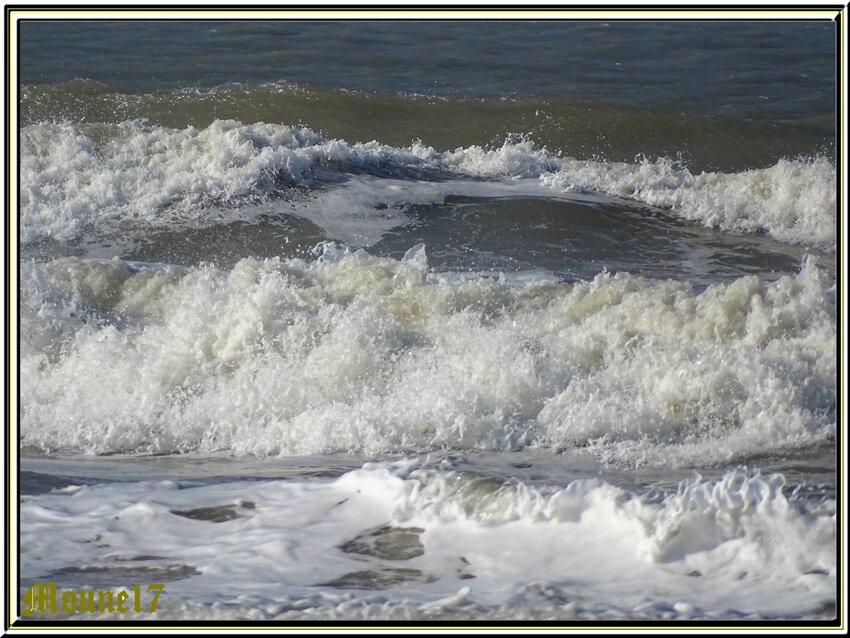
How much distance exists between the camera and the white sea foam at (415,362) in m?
5.32

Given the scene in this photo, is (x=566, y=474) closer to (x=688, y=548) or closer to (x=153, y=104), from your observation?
(x=688, y=548)

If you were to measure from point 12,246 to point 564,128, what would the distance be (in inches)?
320

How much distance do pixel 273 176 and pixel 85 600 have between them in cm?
686

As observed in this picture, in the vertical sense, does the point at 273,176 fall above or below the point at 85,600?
above

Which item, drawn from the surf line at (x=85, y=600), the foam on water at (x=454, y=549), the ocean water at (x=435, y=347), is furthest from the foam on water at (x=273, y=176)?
the surf line at (x=85, y=600)

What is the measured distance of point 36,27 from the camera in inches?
596

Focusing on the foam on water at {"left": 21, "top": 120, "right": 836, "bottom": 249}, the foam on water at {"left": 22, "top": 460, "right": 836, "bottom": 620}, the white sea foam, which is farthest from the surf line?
the foam on water at {"left": 21, "top": 120, "right": 836, "bottom": 249}

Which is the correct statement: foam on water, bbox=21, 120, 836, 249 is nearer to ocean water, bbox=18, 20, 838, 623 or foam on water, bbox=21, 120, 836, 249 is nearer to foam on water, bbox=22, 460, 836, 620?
ocean water, bbox=18, 20, 838, 623

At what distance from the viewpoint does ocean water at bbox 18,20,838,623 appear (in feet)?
12.9

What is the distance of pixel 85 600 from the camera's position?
3730mm

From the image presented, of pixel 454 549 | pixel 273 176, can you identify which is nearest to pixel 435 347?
pixel 454 549

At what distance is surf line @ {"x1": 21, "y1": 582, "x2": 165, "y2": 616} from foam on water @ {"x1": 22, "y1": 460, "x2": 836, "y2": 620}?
0.22ft

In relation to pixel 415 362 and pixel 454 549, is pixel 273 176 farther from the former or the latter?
pixel 454 549

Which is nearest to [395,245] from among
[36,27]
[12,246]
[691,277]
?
[691,277]
